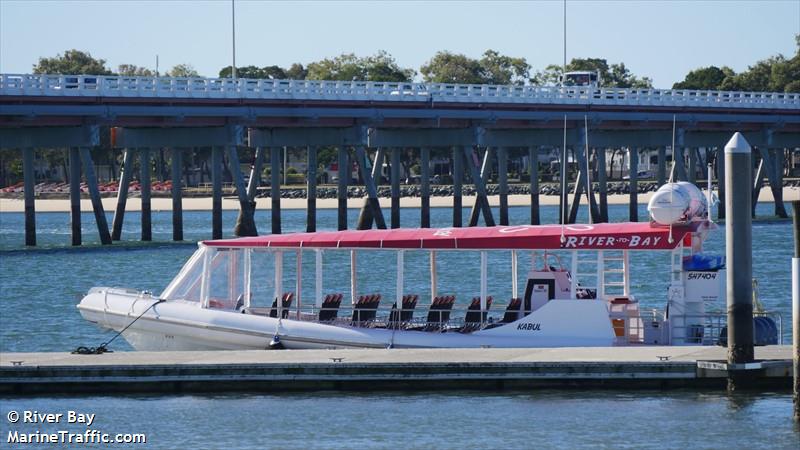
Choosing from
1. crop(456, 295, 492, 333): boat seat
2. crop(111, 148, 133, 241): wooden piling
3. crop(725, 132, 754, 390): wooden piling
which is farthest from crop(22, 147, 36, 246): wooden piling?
crop(725, 132, 754, 390): wooden piling

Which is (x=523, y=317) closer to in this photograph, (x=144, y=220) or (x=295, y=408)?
(x=295, y=408)

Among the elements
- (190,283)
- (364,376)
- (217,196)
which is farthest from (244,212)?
(364,376)

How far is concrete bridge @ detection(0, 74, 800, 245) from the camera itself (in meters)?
66.9

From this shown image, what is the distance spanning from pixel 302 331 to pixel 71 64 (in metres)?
144

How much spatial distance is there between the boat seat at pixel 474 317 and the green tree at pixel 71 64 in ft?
461

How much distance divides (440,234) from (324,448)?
6.46m

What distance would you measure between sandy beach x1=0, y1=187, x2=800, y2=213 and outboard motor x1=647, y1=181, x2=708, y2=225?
92400 millimetres

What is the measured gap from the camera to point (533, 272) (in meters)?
29.7

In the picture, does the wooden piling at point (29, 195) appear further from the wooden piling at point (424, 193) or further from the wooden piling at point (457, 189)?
the wooden piling at point (457, 189)

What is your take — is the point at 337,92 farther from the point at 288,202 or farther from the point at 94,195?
the point at 288,202

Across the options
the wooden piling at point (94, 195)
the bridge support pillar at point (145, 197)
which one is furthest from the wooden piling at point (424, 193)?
the wooden piling at point (94, 195)

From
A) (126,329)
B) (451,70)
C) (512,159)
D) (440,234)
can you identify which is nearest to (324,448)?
(440,234)

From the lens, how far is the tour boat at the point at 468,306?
2866 cm

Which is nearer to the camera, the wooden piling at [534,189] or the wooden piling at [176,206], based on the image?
the wooden piling at [176,206]
